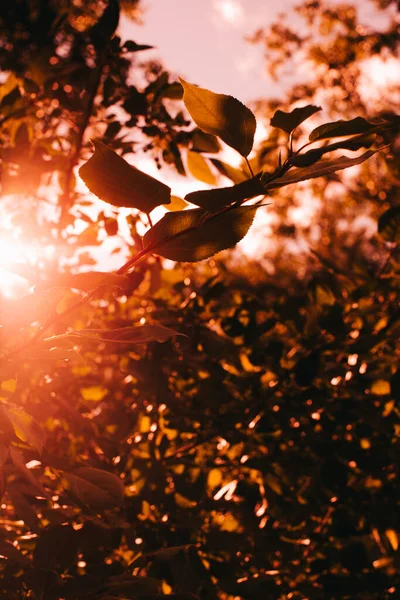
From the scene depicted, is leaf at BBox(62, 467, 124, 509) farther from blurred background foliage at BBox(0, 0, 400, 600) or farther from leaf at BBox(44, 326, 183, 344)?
leaf at BBox(44, 326, 183, 344)

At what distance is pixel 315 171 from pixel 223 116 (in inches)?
6.1

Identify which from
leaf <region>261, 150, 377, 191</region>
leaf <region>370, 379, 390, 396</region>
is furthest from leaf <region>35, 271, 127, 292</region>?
leaf <region>370, 379, 390, 396</region>

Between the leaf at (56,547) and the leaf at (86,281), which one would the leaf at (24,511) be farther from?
the leaf at (86,281)

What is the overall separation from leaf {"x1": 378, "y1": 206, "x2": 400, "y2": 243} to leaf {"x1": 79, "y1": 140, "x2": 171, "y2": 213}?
1063mm

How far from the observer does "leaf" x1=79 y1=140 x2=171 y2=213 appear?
0.65 metres

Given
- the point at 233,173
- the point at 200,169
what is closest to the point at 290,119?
the point at 233,173

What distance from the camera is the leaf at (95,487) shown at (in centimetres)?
92

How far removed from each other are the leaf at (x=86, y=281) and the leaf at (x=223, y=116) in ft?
0.83

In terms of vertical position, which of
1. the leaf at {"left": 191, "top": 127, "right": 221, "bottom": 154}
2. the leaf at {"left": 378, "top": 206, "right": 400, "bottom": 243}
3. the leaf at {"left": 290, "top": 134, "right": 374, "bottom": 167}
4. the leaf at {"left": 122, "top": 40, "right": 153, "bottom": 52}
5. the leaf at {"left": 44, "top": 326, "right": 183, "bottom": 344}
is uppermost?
the leaf at {"left": 122, "top": 40, "right": 153, "bottom": 52}

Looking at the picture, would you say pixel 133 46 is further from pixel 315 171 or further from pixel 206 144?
pixel 315 171

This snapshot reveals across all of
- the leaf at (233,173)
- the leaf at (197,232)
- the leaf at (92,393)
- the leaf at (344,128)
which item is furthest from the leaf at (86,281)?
the leaf at (92,393)

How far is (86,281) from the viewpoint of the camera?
0.71 meters

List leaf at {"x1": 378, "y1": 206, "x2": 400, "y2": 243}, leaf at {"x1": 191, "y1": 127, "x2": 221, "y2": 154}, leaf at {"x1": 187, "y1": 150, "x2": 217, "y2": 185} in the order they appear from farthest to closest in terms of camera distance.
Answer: leaf at {"x1": 378, "y1": 206, "x2": 400, "y2": 243} < leaf at {"x1": 191, "y1": 127, "x2": 221, "y2": 154} < leaf at {"x1": 187, "y1": 150, "x2": 217, "y2": 185}

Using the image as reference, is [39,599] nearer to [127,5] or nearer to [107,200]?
[107,200]
